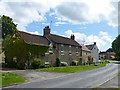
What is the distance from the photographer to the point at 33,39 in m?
50.9

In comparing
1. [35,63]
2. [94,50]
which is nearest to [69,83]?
[35,63]

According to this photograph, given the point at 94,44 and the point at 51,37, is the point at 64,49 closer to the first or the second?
the point at 51,37

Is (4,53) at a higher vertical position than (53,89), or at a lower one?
higher

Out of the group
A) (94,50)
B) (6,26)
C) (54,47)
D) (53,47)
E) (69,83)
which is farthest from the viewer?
(94,50)

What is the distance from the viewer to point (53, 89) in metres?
18.1

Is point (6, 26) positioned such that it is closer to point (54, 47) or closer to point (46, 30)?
point (46, 30)

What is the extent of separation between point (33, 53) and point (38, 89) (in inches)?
1139

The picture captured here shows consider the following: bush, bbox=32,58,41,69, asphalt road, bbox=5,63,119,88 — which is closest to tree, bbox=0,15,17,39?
bush, bbox=32,58,41,69

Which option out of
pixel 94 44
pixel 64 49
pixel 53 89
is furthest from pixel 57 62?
pixel 94 44

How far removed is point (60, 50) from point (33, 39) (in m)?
9.76

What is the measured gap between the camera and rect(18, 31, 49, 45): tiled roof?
155ft

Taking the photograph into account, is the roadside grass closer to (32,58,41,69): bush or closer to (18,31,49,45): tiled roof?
(32,58,41,69): bush

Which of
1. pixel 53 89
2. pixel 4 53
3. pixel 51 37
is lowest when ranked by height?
pixel 53 89

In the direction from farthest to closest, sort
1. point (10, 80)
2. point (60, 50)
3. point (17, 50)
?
point (60, 50) → point (17, 50) → point (10, 80)
